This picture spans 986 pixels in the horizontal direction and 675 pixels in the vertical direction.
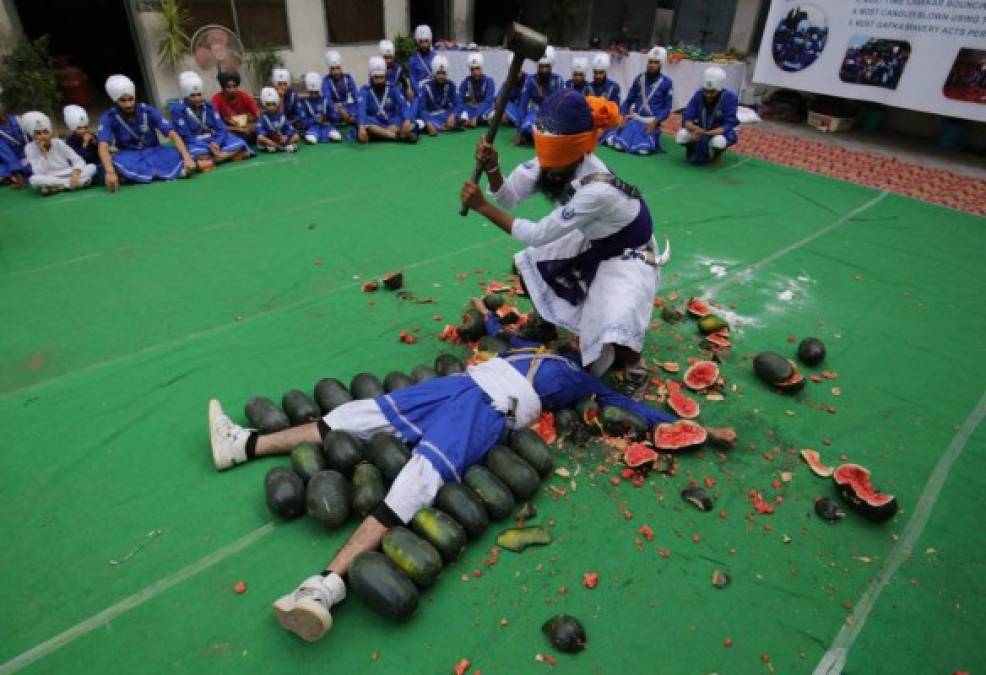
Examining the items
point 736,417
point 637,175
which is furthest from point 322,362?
point 637,175

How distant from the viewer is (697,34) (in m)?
14.1

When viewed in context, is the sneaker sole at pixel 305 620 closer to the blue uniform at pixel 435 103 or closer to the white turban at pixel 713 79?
the white turban at pixel 713 79

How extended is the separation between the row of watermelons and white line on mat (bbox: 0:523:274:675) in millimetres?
191

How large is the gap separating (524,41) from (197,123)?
633cm

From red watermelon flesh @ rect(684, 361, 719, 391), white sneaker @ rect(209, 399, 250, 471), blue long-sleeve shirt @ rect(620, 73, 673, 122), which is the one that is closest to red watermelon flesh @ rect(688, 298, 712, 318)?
red watermelon flesh @ rect(684, 361, 719, 391)

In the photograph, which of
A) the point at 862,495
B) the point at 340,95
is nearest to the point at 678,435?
the point at 862,495

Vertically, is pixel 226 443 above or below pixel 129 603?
above

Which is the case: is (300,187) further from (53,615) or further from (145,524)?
(53,615)

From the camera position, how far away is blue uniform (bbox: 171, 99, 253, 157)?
8156 mm

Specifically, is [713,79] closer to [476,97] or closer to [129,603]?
[476,97]

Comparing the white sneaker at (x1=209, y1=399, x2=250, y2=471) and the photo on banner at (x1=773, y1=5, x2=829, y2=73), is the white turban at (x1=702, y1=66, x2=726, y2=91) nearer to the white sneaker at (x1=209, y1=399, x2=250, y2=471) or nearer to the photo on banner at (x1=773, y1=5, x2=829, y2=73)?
the photo on banner at (x1=773, y1=5, x2=829, y2=73)

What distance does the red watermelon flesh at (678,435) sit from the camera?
3.37 meters

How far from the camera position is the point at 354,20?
11836 millimetres

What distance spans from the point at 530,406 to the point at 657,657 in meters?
1.34
